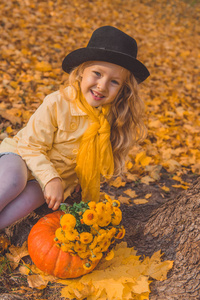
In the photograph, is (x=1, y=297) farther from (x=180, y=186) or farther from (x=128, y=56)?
(x=180, y=186)

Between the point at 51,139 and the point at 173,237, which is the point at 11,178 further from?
the point at 173,237

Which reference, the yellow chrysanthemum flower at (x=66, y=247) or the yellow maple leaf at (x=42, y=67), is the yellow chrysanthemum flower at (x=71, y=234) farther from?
the yellow maple leaf at (x=42, y=67)

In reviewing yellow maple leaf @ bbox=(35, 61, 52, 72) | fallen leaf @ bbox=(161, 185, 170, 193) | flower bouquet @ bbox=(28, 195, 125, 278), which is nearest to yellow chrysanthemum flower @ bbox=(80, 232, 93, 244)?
flower bouquet @ bbox=(28, 195, 125, 278)

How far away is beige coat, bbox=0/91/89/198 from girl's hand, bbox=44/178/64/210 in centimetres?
3

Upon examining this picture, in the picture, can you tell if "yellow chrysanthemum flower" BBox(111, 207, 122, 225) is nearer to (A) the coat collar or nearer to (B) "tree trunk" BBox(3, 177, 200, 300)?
(B) "tree trunk" BBox(3, 177, 200, 300)

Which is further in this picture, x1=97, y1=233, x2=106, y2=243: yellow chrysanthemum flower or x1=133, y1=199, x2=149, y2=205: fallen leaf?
x1=133, y1=199, x2=149, y2=205: fallen leaf

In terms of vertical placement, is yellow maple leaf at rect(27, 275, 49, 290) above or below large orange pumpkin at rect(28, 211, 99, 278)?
below

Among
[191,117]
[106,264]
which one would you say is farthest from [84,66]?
[191,117]

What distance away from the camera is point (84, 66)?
2029 mm

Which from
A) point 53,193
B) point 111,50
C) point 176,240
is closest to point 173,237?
point 176,240

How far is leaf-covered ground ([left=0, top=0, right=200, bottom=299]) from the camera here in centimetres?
300

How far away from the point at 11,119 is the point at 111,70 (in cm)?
164

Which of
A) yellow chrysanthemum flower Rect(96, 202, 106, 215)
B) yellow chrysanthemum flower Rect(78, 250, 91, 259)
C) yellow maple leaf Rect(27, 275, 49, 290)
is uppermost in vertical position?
yellow chrysanthemum flower Rect(96, 202, 106, 215)

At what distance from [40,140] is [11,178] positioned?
0.32 m
